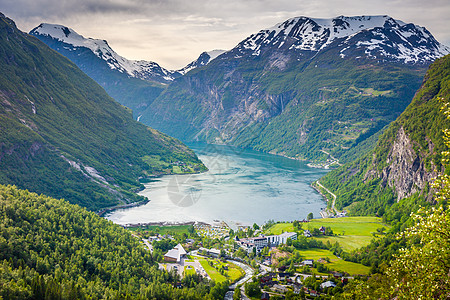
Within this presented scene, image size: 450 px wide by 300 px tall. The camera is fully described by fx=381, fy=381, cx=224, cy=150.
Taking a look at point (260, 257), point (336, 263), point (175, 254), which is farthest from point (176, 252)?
point (336, 263)

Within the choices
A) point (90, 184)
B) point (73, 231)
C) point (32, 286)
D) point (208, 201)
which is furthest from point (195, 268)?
point (90, 184)

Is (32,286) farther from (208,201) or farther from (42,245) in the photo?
(208,201)

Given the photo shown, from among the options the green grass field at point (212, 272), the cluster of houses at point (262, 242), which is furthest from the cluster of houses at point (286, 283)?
the cluster of houses at point (262, 242)

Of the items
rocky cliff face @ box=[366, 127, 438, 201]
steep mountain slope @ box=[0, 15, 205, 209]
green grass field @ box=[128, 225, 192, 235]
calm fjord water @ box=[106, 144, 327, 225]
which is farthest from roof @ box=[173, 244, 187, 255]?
rocky cliff face @ box=[366, 127, 438, 201]

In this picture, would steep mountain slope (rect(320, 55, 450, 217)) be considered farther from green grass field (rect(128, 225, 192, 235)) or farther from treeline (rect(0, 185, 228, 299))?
treeline (rect(0, 185, 228, 299))

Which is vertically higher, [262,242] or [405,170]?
→ [405,170]

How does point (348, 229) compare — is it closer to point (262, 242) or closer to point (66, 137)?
point (262, 242)

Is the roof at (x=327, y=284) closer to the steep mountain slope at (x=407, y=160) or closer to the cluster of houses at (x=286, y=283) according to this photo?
the cluster of houses at (x=286, y=283)
